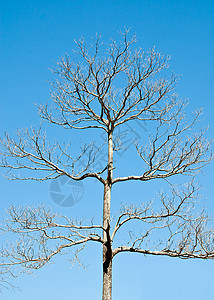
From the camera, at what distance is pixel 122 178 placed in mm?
6586

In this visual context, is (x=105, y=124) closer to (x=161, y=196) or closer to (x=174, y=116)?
(x=174, y=116)

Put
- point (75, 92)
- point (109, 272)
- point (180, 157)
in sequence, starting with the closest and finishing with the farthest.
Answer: point (109, 272)
point (180, 157)
point (75, 92)

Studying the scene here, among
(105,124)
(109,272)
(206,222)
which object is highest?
(105,124)

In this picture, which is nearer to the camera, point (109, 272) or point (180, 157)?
point (109, 272)

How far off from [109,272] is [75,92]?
3.06 meters

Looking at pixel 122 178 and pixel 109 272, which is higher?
pixel 122 178

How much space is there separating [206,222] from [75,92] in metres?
3.08

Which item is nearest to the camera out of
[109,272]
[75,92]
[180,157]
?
[109,272]

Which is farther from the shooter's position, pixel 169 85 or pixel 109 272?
pixel 169 85

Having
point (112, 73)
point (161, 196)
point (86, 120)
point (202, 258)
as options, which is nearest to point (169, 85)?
point (112, 73)

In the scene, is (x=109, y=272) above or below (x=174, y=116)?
below

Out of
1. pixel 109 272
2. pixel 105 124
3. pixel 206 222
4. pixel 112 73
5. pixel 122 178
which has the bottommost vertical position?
pixel 109 272

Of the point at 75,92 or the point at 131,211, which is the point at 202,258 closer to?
the point at 131,211

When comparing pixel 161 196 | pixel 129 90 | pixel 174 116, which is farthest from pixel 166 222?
pixel 129 90
